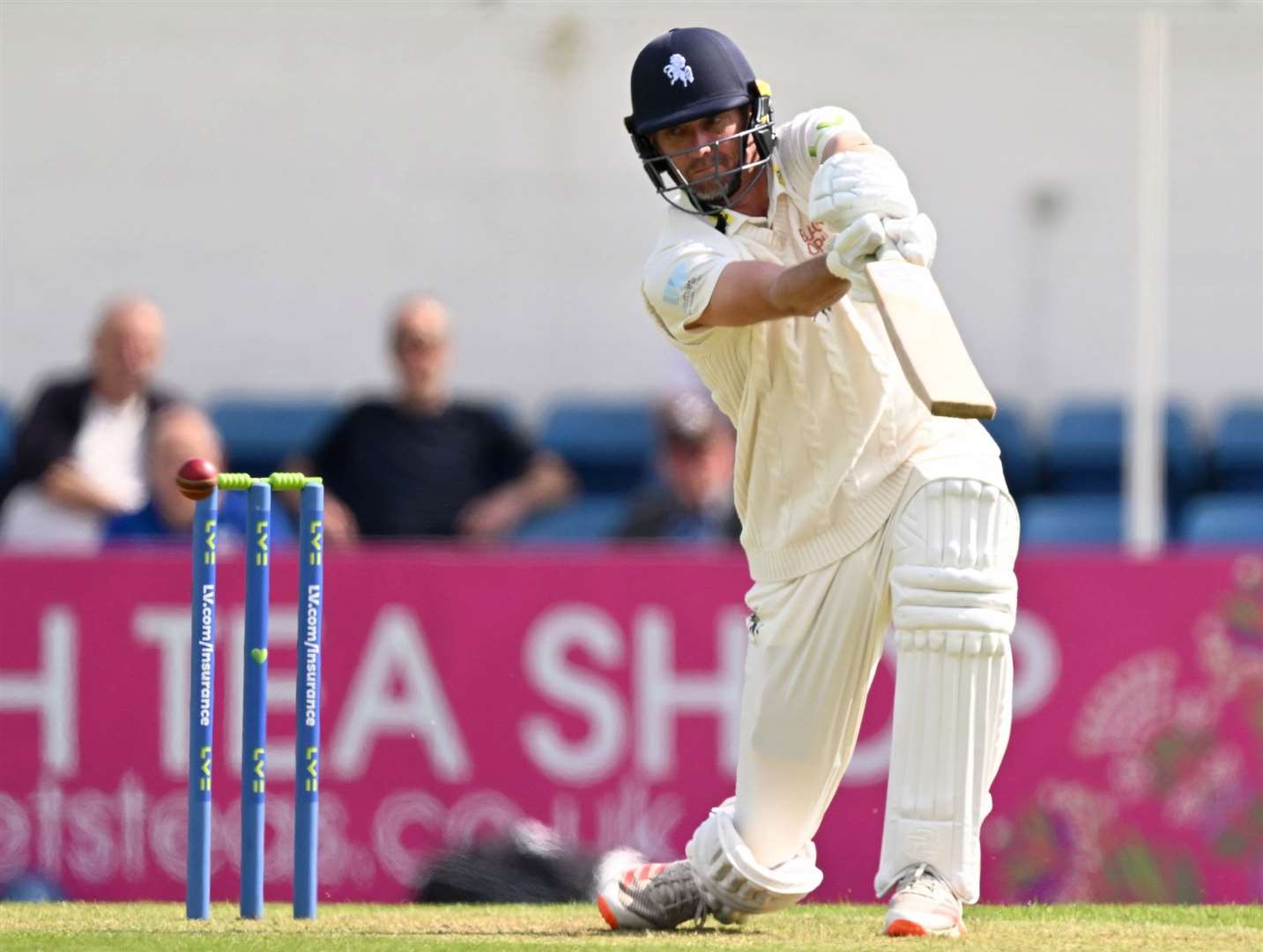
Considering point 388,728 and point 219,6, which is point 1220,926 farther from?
point 219,6

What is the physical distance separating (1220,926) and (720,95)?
1933 millimetres

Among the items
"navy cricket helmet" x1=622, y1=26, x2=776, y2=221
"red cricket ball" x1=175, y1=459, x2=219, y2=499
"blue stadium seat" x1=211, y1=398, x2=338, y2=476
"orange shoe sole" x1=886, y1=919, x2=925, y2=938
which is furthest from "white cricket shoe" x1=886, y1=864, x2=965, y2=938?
"blue stadium seat" x1=211, y1=398, x2=338, y2=476

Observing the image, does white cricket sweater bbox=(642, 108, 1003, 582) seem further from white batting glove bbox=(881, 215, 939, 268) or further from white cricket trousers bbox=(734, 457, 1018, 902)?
white batting glove bbox=(881, 215, 939, 268)

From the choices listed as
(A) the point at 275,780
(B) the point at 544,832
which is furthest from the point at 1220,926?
(A) the point at 275,780

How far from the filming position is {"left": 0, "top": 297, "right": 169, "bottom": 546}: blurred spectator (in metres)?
7.64

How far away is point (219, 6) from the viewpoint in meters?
9.61

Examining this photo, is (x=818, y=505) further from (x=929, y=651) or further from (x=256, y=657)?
(x=256, y=657)

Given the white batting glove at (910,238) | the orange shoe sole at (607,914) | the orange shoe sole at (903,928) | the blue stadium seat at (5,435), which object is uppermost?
the white batting glove at (910,238)

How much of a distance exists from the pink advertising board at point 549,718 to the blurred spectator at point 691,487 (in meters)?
0.61

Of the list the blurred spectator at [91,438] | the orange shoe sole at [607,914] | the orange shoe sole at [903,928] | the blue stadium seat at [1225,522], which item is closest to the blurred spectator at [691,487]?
the blurred spectator at [91,438]

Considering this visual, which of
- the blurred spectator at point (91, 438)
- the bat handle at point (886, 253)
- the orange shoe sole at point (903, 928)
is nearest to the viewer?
the bat handle at point (886, 253)

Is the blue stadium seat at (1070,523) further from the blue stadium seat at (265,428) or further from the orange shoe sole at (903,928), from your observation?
the orange shoe sole at (903,928)

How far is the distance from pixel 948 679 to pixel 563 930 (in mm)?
1004

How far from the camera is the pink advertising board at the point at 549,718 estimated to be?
6707mm
